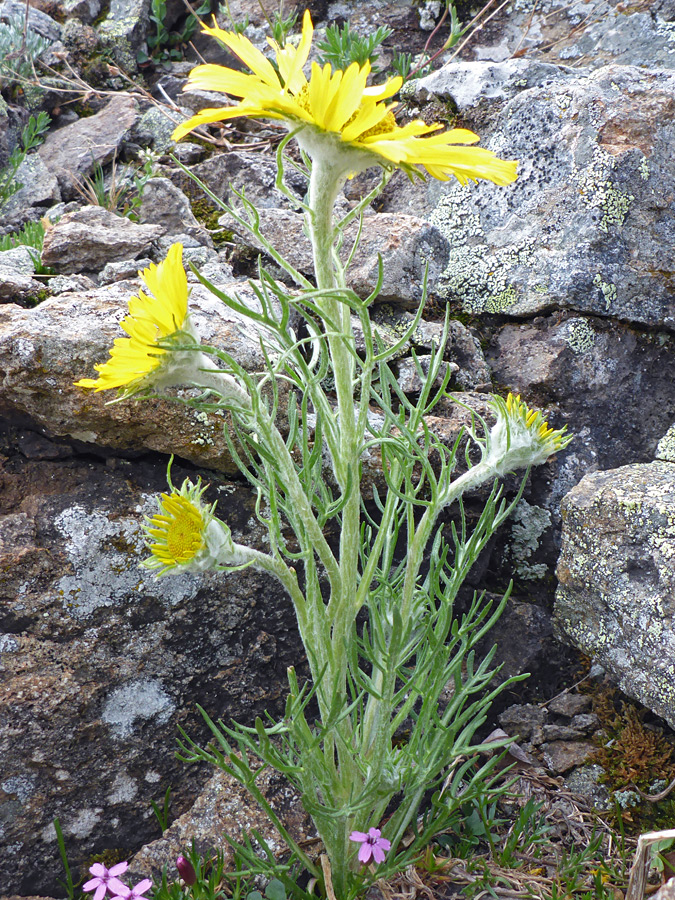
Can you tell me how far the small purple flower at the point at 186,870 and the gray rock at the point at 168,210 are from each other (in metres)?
2.03

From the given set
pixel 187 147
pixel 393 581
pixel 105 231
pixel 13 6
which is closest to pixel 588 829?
pixel 393 581

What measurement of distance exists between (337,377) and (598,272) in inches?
58.6

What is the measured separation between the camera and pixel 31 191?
311cm

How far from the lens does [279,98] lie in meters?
0.99

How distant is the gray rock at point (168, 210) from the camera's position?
265cm

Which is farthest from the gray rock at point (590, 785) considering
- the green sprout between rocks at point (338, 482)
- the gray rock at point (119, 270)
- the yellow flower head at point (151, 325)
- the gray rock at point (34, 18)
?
the gray rock at point (34, 18)

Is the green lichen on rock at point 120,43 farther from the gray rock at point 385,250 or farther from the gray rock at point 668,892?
the gray rock at point 668,892

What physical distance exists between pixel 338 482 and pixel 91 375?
2.53 ft

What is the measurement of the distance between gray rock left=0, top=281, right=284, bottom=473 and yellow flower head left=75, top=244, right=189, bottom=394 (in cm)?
54

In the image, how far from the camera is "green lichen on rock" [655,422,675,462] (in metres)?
2.28

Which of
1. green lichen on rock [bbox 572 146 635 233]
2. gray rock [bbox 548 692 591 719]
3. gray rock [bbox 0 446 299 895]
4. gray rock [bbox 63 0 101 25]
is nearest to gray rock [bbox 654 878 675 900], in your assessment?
gray rock [bbox 548 692 591 719]

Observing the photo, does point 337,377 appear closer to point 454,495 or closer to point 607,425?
point 454,495

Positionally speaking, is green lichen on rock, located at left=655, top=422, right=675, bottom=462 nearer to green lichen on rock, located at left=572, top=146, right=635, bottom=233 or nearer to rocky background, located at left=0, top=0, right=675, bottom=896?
rocky background, located at left=0, top=0, right=675, bottom=896

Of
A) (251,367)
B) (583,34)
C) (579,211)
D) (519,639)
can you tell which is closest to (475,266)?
(579,211)
